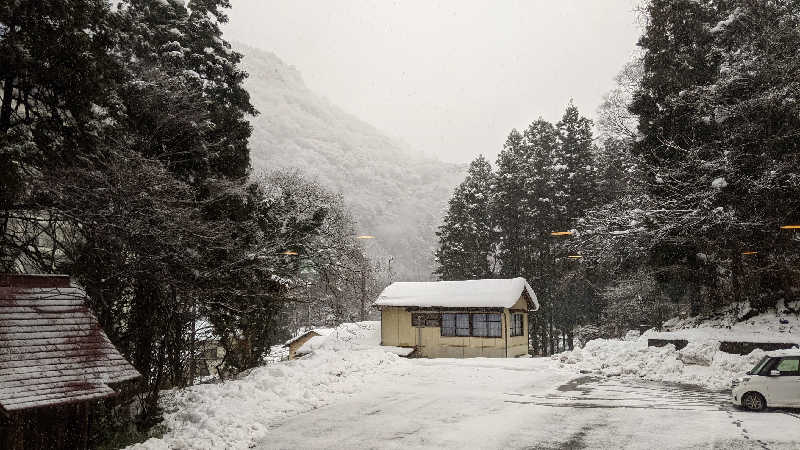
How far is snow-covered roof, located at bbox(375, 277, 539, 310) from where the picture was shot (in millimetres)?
31156

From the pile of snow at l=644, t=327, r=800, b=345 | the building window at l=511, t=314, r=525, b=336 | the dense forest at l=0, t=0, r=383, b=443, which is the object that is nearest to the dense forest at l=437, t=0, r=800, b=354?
the pile of snow at l=644, t=327, r=800, b=345

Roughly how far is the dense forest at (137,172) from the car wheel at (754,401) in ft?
41.0

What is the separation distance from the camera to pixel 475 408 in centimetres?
1326

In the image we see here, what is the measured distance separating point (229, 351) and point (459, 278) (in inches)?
1181

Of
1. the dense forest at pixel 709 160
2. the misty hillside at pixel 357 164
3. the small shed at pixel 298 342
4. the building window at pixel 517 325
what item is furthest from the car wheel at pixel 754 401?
the misty hillside at pixel 357 164

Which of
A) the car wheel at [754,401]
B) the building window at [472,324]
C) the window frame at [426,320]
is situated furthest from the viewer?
the window frame at [426,320]

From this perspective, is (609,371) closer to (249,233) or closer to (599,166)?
(249,233)

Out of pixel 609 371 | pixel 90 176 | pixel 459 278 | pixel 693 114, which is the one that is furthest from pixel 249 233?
pixel 459 278

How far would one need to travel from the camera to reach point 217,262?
15984mm

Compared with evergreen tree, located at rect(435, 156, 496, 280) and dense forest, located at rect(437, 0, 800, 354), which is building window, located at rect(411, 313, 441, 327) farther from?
evergreen tree, located at rect(435, 156, 496, 280)

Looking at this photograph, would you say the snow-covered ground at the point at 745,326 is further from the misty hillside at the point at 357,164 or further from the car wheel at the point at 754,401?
the misty hillside at the point at 357,164

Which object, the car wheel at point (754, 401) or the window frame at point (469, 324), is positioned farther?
the window frame at point (469, 324)

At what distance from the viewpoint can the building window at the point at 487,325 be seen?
1222 inches

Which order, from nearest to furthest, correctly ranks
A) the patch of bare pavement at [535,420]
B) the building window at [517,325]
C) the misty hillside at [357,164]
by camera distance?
the patch of bare pavement at [535,420], the building window at [517,325], the misty hillside at [357,164]
